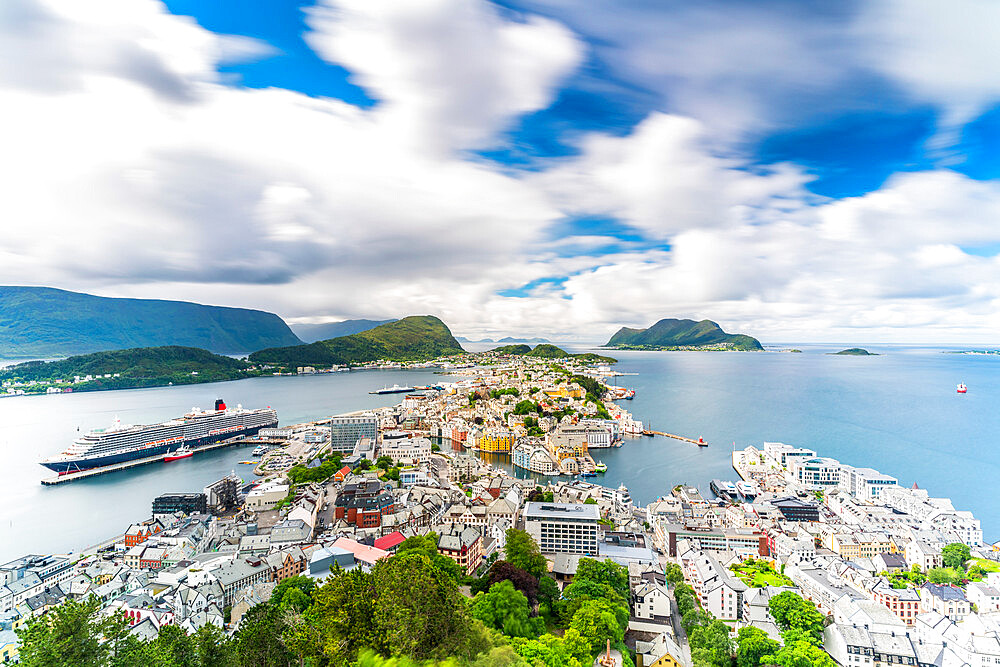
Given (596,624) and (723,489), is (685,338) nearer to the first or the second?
(723,489)

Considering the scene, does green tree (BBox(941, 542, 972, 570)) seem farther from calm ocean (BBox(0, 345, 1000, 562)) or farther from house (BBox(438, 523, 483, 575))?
house (BBox(438, 523, 483, 575))

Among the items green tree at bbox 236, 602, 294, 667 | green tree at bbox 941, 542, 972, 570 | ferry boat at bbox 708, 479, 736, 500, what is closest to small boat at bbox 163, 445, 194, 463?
green tree at bbox 236, 602, 294, 667

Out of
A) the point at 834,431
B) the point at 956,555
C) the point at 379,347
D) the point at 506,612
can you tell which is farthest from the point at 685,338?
the point at 506,612

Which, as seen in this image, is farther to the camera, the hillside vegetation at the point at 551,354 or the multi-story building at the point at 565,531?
the hillside vegetation at the point at 551,354

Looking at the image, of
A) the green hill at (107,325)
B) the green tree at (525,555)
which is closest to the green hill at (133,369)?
the green hill at (107,325)

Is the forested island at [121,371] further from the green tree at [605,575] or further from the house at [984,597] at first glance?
the house at [984,597]

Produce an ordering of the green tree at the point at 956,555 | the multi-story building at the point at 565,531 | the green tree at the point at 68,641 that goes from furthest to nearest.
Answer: the multi-story building at the point at 565,531 < the green tree at the point at 956,555 < the green tree at the point at 68,641

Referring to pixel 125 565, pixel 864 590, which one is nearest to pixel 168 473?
pixel 125 565
